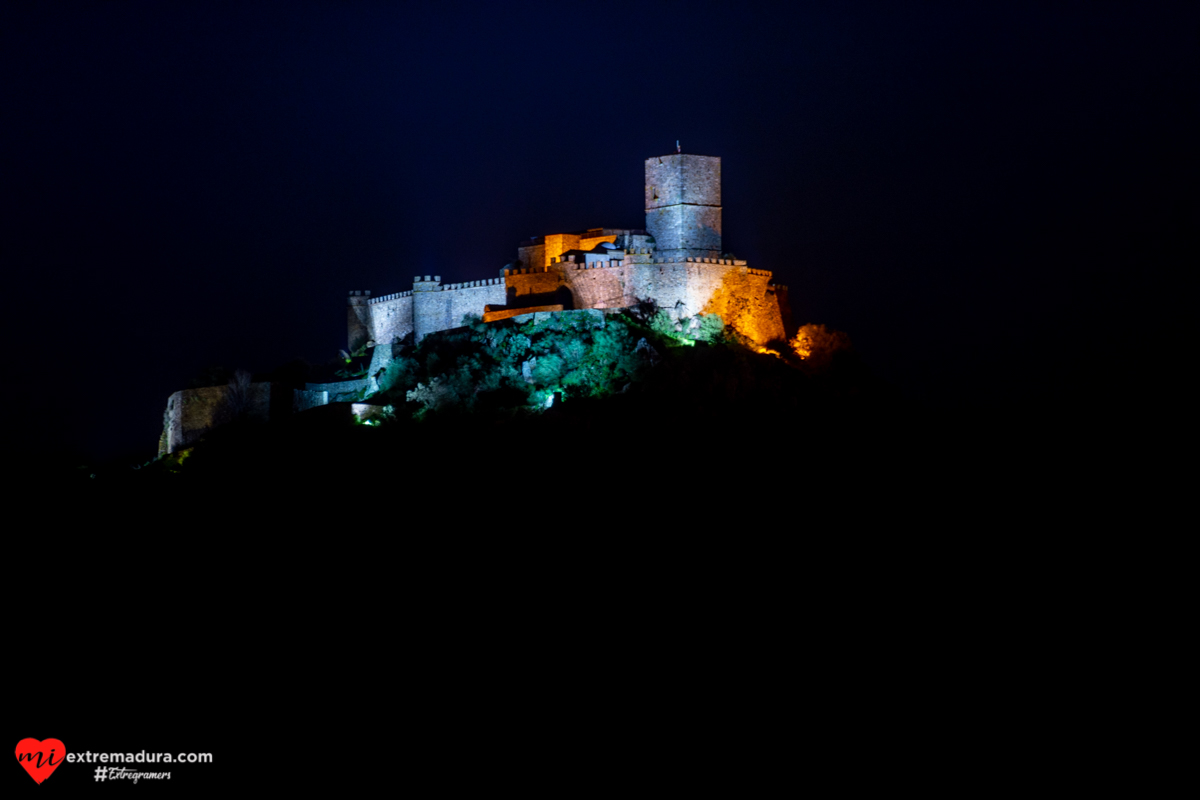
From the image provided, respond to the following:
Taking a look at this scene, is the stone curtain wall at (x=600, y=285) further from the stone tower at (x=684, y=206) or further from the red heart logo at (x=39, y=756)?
the red heart logo at (x=39, y=756)

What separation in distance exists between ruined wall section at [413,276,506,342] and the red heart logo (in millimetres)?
21500

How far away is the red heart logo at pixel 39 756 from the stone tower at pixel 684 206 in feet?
86.4

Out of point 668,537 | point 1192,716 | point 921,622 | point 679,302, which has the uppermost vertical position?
point 679,302

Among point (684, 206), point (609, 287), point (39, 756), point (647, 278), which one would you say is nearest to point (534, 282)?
point (609, 287)

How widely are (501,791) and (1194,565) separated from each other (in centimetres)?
3042

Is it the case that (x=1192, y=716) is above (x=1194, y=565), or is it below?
below

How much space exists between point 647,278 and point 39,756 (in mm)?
25064

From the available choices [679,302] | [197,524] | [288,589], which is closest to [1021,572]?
[679,302]

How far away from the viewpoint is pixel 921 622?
41.5 meters

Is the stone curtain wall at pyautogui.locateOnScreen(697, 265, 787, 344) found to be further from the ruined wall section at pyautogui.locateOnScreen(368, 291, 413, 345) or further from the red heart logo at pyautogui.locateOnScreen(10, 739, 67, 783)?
the red heart logo at pyautogui.locateOnScreen(10, 739, 67, 783)

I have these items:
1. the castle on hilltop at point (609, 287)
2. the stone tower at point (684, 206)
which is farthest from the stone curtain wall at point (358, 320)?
the stone tower at point (684, 206)

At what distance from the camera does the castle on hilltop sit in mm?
43562

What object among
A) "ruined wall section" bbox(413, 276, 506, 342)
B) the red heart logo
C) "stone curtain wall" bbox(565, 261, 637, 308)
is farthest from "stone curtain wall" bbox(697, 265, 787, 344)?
the red heart logo

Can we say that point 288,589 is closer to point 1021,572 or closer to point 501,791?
point 501,791
